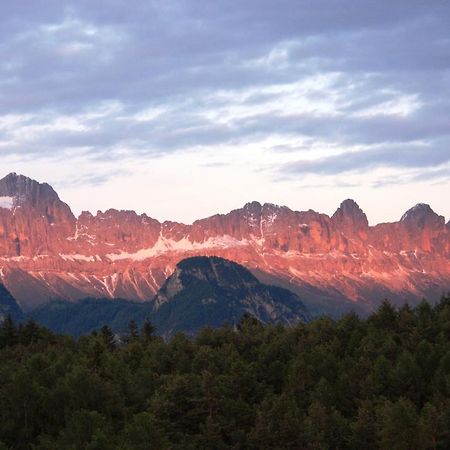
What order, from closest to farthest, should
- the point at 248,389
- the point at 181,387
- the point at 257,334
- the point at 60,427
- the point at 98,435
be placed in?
1. the point at 98,435
2. the point at 60,427
3. the point at 181,387
4. the point at 248,389
5. the point at 257,334

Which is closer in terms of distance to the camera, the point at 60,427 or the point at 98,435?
the point at 98,435

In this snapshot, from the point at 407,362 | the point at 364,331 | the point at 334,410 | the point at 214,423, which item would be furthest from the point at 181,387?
the point at 364,331

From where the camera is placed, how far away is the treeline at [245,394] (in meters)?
120

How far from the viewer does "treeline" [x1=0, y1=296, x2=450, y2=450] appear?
119562 mm

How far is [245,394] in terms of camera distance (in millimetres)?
143375

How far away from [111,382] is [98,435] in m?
36.6

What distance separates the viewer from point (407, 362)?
471 ft

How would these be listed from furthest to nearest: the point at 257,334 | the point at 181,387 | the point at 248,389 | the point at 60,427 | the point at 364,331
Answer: the point at 257,334, the point at 364,331, the point at 248,389, the point at 181,387, the point at 60,427

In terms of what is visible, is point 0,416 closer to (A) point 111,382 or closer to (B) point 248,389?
(A) point 111,382

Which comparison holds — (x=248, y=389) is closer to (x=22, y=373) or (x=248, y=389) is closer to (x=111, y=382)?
(x=111, y=382)

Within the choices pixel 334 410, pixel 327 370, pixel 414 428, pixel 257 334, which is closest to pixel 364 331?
pixel 257 334

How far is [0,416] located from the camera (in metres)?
129

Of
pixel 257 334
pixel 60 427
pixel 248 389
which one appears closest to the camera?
pixel 60 427

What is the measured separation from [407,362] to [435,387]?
6.15 meters
